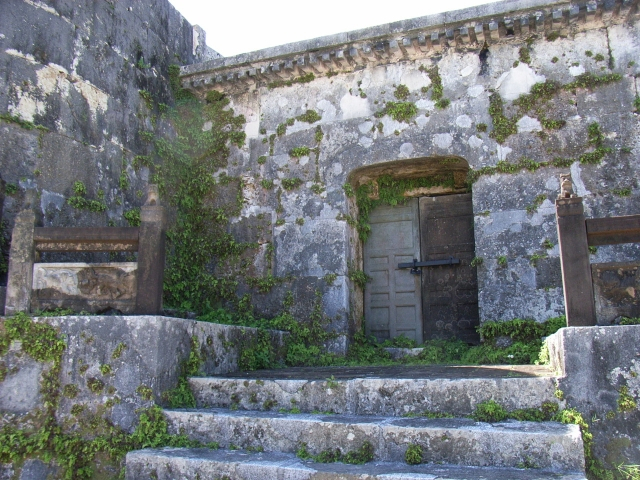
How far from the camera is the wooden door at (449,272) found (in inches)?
316

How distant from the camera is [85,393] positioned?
4707mm

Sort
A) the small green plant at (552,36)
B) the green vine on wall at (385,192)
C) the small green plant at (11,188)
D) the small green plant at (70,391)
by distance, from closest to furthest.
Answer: the small green plant at (70,391) → the small green plant at (11,188) → the small green plant at (552,36) → the green vine on wall at (385,192)

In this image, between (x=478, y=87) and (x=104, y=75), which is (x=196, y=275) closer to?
(x=104, y=75)

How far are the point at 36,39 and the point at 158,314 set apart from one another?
3.76m

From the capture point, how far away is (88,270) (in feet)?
16.9

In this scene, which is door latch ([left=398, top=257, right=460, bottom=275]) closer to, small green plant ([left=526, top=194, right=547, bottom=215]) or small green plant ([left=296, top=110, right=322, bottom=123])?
small green plant ([left=526, top=194, right=547, bottom=215])

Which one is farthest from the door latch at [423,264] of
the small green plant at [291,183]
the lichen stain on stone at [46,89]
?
the lichen stain on stone at [46,89]

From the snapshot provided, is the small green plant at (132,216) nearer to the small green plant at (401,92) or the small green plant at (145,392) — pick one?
the small green plant at (145,392)

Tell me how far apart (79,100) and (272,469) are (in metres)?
5.29

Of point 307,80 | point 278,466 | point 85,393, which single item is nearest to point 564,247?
point 278,466

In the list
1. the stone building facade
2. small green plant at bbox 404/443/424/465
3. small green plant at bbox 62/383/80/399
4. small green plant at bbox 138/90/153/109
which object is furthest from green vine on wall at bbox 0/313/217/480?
small green plant at bbox 138/90/153/109

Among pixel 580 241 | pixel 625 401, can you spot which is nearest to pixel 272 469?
pixel 625 401

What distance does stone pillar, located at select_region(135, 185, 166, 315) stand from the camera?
4.94 metres

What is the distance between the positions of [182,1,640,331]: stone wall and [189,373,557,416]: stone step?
3.00 meters
